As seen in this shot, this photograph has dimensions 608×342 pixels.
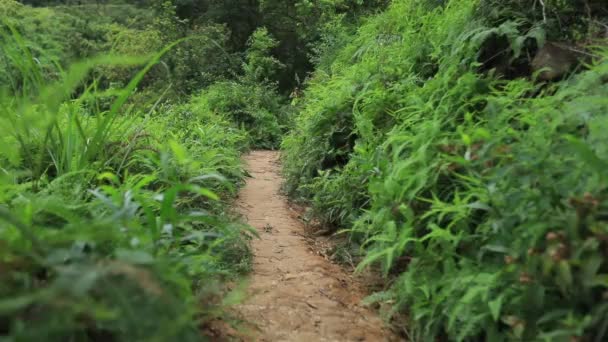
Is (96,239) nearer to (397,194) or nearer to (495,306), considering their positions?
(495,306)

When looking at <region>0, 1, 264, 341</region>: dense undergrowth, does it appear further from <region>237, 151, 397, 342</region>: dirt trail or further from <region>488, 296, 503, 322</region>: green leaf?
<region>488, 296, 503, 322</region>: green leaf

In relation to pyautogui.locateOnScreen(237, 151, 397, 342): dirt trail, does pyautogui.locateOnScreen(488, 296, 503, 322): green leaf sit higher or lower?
higher

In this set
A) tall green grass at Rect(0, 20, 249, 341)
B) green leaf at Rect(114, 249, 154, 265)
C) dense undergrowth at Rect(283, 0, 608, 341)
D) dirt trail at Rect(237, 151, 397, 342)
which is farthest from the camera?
dirt trail at Rect(237, 151, 397, 342)

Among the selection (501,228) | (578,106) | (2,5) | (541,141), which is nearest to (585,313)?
(501,228)

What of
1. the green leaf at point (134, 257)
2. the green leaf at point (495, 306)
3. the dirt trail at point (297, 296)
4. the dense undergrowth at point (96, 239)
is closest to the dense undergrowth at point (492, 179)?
the green leaf at point (495, 306)

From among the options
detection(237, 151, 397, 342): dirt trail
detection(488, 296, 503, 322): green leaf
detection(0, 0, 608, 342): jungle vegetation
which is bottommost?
detection(237, 151, 397, 342): dirt trail

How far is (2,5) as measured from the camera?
33.9ft

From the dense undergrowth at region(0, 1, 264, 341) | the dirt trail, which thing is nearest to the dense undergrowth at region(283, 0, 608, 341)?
the dirt trail

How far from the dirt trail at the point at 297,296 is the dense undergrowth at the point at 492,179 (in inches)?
7.6

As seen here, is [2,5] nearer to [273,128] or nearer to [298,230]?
[273,128]

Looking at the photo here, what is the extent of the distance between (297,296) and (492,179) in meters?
1.27

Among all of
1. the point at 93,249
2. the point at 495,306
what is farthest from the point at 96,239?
the point at 495,306

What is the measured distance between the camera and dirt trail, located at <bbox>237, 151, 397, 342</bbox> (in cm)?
225

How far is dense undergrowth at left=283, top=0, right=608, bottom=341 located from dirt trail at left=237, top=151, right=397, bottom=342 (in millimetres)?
193
